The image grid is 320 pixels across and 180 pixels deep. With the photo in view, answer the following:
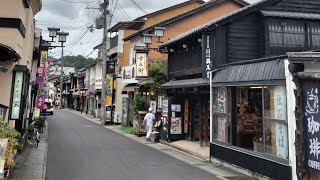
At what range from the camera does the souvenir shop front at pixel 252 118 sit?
32.0 feet

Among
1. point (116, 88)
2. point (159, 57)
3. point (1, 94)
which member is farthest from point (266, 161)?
point (116, 88)

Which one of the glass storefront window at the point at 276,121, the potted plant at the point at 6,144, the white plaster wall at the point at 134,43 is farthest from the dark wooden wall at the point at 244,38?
the white plaster wall at the point at 134,43

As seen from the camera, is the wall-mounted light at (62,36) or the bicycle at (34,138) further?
the wall-mounted light at (62,36)

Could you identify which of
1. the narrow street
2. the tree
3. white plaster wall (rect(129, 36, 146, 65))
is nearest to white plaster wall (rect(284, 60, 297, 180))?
the narrow street

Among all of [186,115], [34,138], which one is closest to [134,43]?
[186,115]

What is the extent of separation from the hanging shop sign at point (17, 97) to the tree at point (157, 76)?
11345 millimetres

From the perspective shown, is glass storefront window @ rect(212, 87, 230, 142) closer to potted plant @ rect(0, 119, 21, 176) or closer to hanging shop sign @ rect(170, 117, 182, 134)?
hanging shop sign @ rect(170, 117, 182, 134)

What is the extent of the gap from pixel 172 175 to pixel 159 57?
20843 mm

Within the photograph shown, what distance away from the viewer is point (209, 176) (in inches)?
448

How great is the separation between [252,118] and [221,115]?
1.68 metres

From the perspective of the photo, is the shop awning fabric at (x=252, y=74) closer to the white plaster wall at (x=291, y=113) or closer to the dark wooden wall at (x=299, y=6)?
the white plaster wall at (x=291, y=113)

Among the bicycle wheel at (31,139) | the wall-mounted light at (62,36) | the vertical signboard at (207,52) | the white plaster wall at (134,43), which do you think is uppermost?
the white plaster wall at (134,43)

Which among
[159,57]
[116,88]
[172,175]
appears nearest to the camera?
[172,175]

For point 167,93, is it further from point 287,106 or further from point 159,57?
point 287,106
